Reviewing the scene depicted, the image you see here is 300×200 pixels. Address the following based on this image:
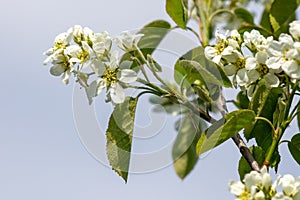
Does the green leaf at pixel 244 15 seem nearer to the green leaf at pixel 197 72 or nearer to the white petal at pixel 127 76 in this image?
the green leaf at pixel 197 72

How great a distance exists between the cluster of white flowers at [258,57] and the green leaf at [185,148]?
696mm

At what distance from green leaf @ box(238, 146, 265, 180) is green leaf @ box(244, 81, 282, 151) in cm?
8

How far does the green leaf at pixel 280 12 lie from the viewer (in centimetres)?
224

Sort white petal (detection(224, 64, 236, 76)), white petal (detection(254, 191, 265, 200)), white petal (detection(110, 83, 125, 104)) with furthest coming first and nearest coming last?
white petal (detection(224, 64, 236, 76)), white petal (detection(110, 83, 125, 104)), white petal (detection(254, 191, 265, 200))

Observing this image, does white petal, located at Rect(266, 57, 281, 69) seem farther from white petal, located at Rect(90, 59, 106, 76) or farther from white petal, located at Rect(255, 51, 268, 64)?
white petal, located at Rect(90, 59, 106, 76)

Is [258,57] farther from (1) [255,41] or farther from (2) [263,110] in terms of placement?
(2) [263,110]

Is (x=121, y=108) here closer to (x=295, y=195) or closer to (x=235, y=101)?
(x=295, y=195)

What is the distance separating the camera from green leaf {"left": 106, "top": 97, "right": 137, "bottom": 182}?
5.78ft

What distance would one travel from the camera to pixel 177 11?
7.30 feet

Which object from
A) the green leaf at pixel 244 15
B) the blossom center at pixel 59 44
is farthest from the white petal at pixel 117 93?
the green leaf at pixel 244 15

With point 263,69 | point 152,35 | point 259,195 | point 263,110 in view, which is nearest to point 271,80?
point 263,69

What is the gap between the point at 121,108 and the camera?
1779 millimetres

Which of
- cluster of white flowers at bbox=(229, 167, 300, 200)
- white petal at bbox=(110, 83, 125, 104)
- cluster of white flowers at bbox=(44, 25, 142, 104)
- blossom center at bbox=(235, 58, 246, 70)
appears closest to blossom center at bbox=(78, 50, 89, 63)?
cluster of white flowers at bbox=(44, 25, 142, 104)

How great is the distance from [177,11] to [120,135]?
0.63m
